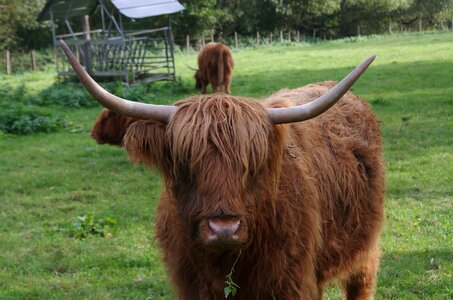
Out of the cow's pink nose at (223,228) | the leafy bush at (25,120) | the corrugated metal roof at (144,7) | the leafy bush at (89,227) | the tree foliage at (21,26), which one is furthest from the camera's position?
the tree foliage at (21,26)

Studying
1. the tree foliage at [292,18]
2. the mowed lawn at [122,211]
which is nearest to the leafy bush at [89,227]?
the mowed lawn at [122,211]

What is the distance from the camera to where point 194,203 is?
9.32 ft

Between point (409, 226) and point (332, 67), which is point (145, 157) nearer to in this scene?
→ point (409, 226)

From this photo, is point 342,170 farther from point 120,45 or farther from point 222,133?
point 120,45

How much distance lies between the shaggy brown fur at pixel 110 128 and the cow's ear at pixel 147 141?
5721 millimetres

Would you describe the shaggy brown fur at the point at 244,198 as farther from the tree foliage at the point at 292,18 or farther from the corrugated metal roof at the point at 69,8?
the tree foliage at the point at 292,18

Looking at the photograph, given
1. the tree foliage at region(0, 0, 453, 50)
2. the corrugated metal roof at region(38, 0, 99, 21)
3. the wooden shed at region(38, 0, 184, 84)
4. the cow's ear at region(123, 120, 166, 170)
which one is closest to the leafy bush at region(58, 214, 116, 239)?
the cow's ear at region(123, 120, 166, 170)

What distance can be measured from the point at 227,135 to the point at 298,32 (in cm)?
4621

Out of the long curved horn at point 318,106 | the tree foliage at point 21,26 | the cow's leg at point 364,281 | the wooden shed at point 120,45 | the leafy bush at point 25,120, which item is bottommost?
the cow's leg at point 364,281

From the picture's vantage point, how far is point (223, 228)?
2.63 meters

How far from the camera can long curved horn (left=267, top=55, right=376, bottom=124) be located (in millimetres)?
2803

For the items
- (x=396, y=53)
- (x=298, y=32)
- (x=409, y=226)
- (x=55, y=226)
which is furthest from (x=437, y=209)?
(x=298, y=32)

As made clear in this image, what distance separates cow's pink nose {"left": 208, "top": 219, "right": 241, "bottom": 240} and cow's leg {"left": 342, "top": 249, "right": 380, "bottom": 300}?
203 centimetres

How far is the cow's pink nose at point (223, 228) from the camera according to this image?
2.61m
